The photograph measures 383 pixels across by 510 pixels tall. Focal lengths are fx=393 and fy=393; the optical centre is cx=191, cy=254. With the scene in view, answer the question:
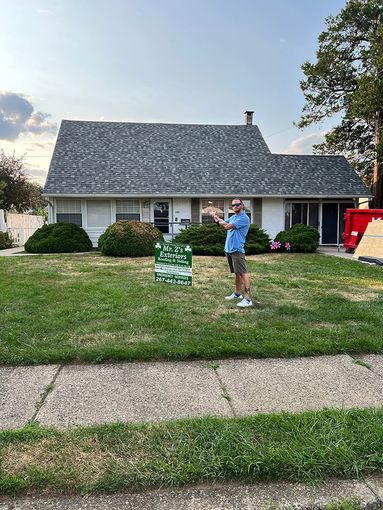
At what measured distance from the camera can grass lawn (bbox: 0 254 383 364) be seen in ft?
14.6

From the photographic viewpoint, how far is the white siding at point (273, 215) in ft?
62.6

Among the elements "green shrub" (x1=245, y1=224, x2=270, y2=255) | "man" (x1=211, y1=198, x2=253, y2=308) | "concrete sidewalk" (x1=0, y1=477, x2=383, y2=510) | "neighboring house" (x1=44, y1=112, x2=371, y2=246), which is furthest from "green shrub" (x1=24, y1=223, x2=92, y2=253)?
"concrete sidewalk" (x1=0, y1=477, x2=383, y2=510)

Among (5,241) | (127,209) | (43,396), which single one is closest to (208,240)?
(127,209)

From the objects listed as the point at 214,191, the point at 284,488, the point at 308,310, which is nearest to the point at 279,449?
the point at 284,488

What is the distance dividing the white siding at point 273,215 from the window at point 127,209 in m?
6.10

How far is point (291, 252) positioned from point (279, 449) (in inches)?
561

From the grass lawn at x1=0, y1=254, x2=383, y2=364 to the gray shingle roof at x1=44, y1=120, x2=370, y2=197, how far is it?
8.61 meters

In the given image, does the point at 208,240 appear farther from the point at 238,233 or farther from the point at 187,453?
the point at 187,453

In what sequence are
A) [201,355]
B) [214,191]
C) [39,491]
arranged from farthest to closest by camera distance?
[214,191], [201,355], [39,491]

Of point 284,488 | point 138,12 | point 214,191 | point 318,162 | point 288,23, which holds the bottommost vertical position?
point 284,488

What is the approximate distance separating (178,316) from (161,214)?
1291cm

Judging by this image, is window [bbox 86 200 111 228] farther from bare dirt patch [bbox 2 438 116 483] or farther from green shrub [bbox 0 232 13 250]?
bare dirt patch [bbox 2 438 116 483]

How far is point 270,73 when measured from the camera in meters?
20.4

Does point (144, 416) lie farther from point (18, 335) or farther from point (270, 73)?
point (270, 73)
